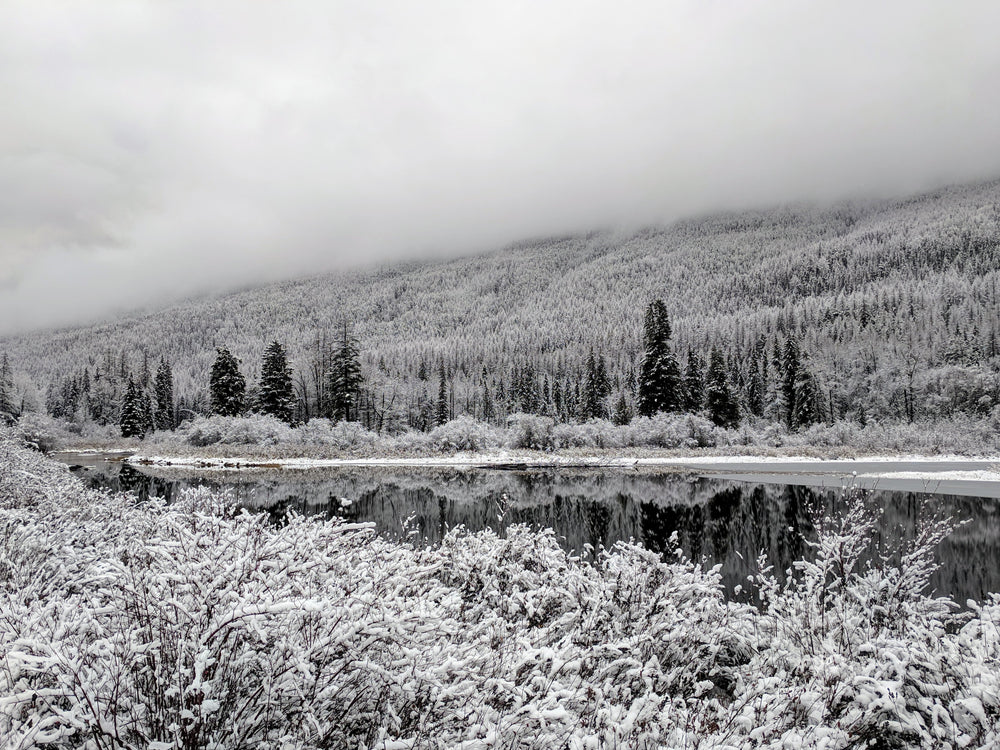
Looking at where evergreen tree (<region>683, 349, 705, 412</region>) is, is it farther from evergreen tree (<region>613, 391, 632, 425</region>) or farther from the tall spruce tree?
evergreen tree (<region>613, 391, 632, 425</region>)

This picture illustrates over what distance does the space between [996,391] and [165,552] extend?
76.9 metres

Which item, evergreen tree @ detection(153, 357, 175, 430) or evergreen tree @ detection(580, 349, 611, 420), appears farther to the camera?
evergreen tree @ detection(153, 357, 175, 430)

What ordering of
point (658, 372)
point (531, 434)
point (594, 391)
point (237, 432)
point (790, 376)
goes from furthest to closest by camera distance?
1. point (594, 391)
2. point (790, 376)
3. point (658, 372)
4. point (237, 432)
5. point (531, 434)

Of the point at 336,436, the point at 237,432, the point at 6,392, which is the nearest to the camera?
the point at 237,432

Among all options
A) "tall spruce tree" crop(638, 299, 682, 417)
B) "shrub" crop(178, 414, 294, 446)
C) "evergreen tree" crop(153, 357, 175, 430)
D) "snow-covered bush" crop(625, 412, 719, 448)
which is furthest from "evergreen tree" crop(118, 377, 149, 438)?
"tall spruce tree" crop(638, 299, 682, 417)

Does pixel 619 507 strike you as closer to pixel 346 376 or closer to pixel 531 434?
pixel 531 434

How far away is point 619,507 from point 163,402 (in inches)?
3181

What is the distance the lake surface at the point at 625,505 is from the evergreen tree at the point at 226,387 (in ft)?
77.3

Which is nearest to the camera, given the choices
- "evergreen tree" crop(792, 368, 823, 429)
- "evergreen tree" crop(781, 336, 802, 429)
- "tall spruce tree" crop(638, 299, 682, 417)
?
"tall spruce tree" crop(638, 299, 682, 417)

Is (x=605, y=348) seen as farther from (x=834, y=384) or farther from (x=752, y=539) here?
(x=752, y=539)

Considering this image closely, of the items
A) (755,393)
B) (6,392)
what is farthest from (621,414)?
(6,392)

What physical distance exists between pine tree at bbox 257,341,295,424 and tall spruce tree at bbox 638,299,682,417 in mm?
32758

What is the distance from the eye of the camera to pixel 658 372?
49531mm

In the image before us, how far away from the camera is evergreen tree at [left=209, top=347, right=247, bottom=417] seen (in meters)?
56.8
